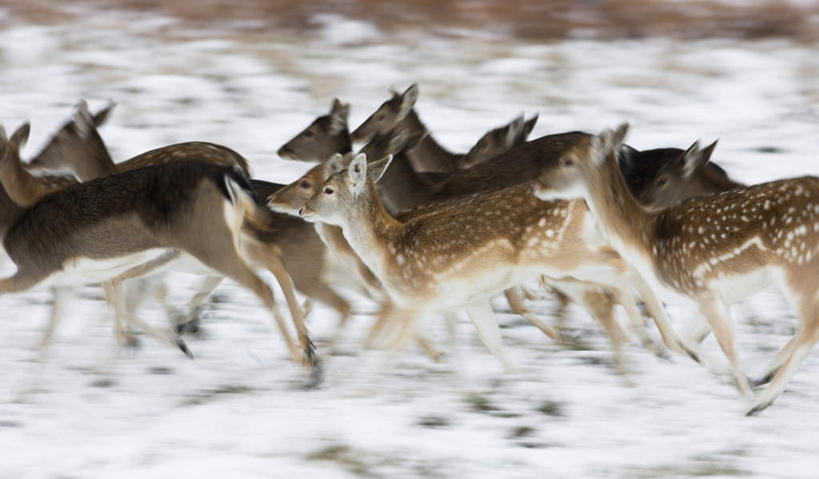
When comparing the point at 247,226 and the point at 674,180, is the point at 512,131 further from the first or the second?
the point at 247,226

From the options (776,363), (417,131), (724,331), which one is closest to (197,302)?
(417,131)

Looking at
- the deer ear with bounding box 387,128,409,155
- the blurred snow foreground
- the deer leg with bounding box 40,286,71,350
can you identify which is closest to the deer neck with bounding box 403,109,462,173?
the blurred snow foreground

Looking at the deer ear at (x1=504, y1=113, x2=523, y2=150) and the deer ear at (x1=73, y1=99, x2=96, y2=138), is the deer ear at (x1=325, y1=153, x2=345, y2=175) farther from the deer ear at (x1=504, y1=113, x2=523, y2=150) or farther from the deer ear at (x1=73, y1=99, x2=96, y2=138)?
the deer ear at (x1=504, y1=113, x2=523, y2=150)

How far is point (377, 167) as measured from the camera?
6762 mm

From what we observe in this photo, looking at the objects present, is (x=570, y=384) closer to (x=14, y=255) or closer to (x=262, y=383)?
Result: (x=262, y=383)

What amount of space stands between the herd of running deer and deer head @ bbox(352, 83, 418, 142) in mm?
1179

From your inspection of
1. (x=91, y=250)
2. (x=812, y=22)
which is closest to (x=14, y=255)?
(x=91, y=250)

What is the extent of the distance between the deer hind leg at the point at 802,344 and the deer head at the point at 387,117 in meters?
3.31

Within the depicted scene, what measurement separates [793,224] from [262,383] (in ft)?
8.25

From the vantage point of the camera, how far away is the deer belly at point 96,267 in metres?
6.55

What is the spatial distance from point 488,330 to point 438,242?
1.88ft

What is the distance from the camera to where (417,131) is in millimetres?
8102

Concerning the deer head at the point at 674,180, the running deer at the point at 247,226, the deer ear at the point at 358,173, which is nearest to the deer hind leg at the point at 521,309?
the deer head at the point at 674,180

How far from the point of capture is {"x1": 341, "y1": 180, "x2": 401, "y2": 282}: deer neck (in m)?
6.48
